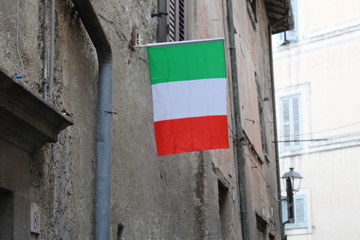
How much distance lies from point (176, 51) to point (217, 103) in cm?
54

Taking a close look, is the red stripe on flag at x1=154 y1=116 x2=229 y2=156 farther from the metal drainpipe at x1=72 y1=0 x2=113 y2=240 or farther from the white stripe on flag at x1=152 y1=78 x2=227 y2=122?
the metal drainpipe at x1=72 y1=0 x2=113 y2=240

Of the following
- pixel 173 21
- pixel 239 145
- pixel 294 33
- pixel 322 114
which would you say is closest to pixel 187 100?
pixel 173 21

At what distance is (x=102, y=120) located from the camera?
5551mm

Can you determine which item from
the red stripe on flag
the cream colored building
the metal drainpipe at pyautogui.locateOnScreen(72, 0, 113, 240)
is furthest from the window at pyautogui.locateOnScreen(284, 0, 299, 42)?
the metal drainpipe at pyautogui.locateOnScreen(72, 0, 113, 240)

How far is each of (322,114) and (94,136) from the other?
1885 cm

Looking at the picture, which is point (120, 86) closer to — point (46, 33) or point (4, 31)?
point (46, 33)

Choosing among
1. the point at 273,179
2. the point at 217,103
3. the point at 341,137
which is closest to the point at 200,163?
the point at 217,103

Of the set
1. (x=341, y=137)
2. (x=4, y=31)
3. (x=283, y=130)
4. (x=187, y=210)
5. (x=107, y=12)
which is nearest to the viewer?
(x=4, y=31)

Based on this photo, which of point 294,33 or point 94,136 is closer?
point 94,136

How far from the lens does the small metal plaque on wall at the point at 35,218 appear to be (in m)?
4.39

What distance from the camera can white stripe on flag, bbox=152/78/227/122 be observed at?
6.03 m

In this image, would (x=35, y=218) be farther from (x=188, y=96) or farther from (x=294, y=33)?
(x=294, y=33)

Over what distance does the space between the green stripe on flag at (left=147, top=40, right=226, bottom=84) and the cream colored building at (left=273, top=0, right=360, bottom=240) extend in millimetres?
16880

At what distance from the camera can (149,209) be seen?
653 centimetres
